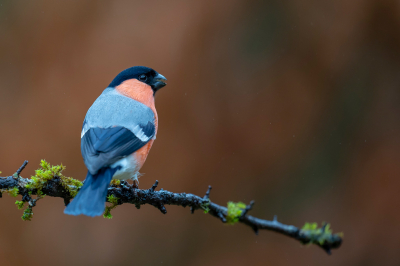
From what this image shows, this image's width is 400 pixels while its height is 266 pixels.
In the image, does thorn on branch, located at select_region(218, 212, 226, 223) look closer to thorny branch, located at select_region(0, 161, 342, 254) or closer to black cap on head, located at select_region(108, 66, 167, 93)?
thorny branch, located at select_region(0, 161, 342, 254)

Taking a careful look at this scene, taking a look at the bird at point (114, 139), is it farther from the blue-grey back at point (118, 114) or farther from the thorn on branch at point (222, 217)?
the thorn on branch at point (222, 217)

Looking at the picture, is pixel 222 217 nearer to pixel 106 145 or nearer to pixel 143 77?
pixel 106 145

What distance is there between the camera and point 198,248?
496cm

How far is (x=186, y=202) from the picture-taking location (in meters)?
1.70

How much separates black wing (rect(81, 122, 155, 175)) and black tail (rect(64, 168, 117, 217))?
0.05 meters

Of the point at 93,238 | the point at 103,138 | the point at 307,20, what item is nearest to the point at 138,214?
the point at 93,238

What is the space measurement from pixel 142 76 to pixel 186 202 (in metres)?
1.48

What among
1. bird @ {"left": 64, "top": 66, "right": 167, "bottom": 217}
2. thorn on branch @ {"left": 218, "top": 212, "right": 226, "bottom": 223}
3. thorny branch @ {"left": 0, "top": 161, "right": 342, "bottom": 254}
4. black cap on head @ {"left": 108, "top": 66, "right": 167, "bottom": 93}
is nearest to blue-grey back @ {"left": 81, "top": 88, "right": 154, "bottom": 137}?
bird @ {"left": 64, "top": 66, "right": 167, "bottom": 217}

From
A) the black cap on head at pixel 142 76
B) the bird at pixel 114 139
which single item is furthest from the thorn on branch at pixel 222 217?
the black cap on head at pixel 142 76

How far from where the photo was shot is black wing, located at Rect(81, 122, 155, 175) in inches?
72.2

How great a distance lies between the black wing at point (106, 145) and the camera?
6.02ft

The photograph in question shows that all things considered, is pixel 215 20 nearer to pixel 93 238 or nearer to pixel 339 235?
pixel 93 238

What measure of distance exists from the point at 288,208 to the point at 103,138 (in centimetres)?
373

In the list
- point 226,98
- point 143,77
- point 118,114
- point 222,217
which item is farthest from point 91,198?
point 226,98
